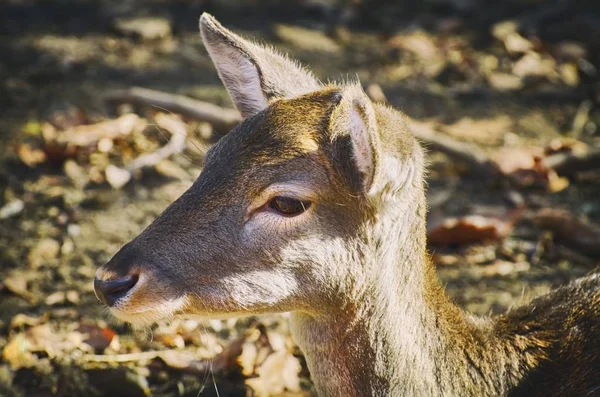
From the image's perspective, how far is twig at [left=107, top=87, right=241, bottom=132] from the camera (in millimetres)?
6340

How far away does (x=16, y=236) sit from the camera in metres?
5.32

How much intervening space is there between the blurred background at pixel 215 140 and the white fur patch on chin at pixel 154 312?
962 mm

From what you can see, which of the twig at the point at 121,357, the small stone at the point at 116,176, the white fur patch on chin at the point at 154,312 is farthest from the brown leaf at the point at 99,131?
the white fur patch on chin at the point at 154,312

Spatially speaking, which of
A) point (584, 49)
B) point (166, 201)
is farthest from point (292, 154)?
point (584, 49)

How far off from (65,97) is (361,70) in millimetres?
2609

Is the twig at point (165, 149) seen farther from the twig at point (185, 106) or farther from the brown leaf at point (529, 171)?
the brown leaf at point (529, 171)

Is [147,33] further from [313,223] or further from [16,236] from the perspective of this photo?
[313,223]

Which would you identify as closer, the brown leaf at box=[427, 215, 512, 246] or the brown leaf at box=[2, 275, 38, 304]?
the brown leaf at box=[2, 275, 38, 304]

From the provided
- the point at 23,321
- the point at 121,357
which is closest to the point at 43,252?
the point at 23,321

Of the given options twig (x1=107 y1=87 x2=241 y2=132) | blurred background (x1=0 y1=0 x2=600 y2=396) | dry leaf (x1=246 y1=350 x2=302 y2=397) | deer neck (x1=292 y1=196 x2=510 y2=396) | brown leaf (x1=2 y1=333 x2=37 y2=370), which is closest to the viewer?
deer neck (x1=292 y1=196 x2=510 y2=396)

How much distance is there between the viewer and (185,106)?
6449 millimetres

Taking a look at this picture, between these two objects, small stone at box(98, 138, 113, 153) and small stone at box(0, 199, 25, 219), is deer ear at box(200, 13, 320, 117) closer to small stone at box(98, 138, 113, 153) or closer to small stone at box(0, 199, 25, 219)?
small stone at box(0, 199, 25, 219)

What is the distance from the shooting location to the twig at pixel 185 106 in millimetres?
6340

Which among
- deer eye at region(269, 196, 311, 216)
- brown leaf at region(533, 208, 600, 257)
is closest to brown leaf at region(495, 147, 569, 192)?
brown leaf at region(533, 208, 600, 257)
